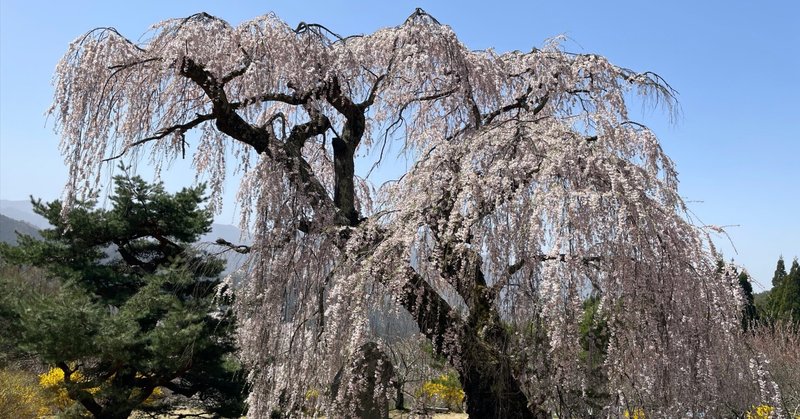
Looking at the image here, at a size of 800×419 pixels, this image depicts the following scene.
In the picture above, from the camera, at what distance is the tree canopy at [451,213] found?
3.51 metres

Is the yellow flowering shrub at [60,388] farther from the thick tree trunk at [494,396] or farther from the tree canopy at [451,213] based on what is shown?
the thick tree trunk at [494,396]

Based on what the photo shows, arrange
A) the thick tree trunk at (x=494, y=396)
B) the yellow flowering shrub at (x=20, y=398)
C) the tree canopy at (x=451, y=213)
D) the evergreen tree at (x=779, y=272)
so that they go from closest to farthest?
the tree canopy at (x=451, y=213) → the thick tree trunk at (x=494, y=396) → the yellow flowering shrub at (x=20, y=398) → the evergreen tree at (x=779, y=272)

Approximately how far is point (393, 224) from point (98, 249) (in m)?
7.35

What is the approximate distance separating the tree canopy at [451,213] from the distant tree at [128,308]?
6.93 feet

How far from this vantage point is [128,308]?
8.19m

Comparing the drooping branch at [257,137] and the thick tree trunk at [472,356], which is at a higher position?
the drooping branch at [257,137]

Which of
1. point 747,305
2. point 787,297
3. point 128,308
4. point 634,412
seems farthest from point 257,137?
point 787,297

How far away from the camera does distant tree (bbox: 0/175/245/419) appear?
25.0 ft

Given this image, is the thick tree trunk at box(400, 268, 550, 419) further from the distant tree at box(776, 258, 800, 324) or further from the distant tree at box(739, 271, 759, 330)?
the distant tree at box(776, 258, 800, 324)

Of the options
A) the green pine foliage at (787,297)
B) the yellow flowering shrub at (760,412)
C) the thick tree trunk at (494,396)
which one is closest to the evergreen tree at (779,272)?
the green pine foliage at (787,297)

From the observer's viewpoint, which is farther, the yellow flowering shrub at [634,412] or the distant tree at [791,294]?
the distant tree at [791,294]

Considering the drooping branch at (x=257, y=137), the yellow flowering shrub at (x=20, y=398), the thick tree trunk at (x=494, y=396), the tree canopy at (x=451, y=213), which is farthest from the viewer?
the yellow flowering shrub at (x=20, y=398)

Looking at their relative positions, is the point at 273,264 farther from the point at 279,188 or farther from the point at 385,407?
the point at 385,407

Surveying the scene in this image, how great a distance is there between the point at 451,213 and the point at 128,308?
594 cm
